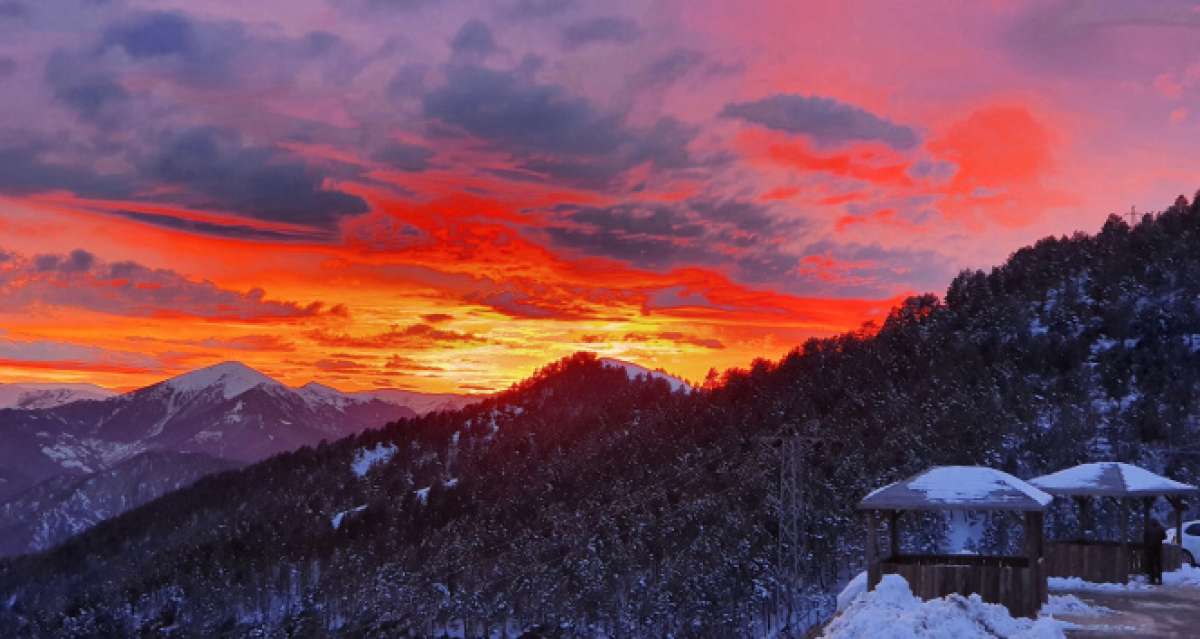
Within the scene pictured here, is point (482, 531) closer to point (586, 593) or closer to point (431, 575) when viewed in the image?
point (431, 575)

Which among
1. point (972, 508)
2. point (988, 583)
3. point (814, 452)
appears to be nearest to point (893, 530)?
point (972, 508)

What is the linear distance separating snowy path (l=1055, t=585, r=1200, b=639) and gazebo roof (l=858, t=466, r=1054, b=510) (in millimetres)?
3069

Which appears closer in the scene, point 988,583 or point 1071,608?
point 988,583

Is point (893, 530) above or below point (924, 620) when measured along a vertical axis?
above

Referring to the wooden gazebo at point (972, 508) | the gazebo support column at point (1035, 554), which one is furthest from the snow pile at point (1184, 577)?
the gazebo support column at point (1035, 554)

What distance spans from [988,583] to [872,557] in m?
3.23

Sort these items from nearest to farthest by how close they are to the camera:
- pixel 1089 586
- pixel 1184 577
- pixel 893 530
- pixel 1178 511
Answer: pixel 893 530, pixel 1089 586, pixel 1184 577, pixel 1178 511

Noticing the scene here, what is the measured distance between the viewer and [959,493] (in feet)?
92.1

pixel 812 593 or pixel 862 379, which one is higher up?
pixel 862 379

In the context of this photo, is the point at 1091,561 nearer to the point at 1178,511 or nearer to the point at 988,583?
the point at 1178,511

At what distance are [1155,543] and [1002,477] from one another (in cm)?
1055

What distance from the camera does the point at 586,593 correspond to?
135000 millimetres

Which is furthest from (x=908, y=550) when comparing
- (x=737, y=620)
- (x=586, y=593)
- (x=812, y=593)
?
(x=586, y=593)

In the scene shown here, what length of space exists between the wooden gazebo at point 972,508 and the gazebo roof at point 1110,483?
280 inches
